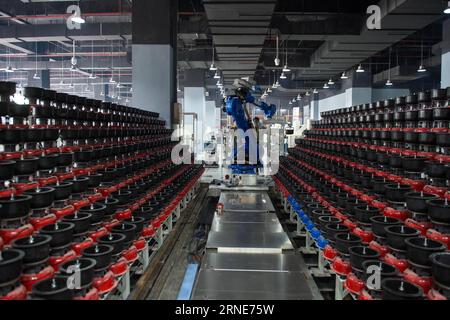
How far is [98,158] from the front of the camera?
17.1 ft

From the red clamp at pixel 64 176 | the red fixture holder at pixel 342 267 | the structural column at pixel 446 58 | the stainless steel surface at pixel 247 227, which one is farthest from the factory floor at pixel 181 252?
the structural column at pixel 446 58

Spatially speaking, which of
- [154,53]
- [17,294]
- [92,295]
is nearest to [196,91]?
[154,53]

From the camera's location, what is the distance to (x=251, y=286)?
11.3 feet

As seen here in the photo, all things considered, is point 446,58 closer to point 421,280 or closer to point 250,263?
point 250,263

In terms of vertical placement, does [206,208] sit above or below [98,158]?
below

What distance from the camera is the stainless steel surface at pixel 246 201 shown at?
6.82 metres

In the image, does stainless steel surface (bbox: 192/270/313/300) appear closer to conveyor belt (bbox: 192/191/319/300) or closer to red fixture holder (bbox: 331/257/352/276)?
conveyor belt (bbox: 192/191/319/300)

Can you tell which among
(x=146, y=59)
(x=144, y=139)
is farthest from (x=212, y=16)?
(x=144, y=139)

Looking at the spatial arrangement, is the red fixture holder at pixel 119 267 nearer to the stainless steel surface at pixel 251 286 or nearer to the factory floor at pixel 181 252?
the stainless steel surface at pixel 251 286

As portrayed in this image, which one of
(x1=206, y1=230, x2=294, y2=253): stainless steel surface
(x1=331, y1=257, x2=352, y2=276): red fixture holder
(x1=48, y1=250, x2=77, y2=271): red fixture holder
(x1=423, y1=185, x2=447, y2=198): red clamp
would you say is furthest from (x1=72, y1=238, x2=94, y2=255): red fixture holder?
(x1=423, y1=185, x2=447, y2=198): red clamp

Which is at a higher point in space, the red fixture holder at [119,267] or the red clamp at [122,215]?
the red clamp at [122,215]

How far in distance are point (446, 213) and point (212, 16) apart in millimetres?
6439

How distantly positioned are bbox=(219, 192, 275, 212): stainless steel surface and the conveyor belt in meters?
0.29
